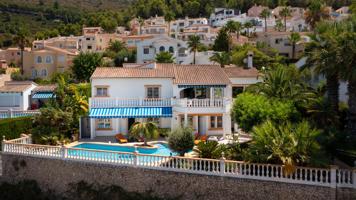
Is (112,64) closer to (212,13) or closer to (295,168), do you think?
(295,168)

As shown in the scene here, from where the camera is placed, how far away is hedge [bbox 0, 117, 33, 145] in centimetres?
3458

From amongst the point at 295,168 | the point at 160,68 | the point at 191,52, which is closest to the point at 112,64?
the point at 191,52

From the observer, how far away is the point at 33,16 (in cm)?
18425

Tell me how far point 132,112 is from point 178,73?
593 centimetres

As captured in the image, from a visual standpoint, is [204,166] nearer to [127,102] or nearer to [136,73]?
[127,102]

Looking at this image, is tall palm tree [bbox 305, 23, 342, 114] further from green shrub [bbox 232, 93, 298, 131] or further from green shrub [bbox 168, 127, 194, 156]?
green shrub [bbox 168, 127, 194, 156]

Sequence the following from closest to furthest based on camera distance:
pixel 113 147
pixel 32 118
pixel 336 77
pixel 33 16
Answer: pixel 336 77 < pixel 113 147 < pixel 32 118 < pixel 33 16

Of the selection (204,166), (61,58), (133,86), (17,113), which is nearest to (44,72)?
(61,58)

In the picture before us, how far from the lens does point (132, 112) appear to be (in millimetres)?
35750

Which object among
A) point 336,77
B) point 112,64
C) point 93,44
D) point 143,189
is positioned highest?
point 93,44

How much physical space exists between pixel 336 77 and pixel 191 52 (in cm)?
5320

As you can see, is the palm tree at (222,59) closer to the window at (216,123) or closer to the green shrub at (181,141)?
the window at (216,123)

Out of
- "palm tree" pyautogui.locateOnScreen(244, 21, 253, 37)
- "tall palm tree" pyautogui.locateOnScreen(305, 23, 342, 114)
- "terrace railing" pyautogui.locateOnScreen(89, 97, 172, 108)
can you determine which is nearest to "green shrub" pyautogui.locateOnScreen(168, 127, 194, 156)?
"terrace railing" pyautogui.locateOnScreen(89, 97, 172, 108)

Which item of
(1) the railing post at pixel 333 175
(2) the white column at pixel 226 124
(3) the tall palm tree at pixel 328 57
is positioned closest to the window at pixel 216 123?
(2) the white column at pixel 226 124
